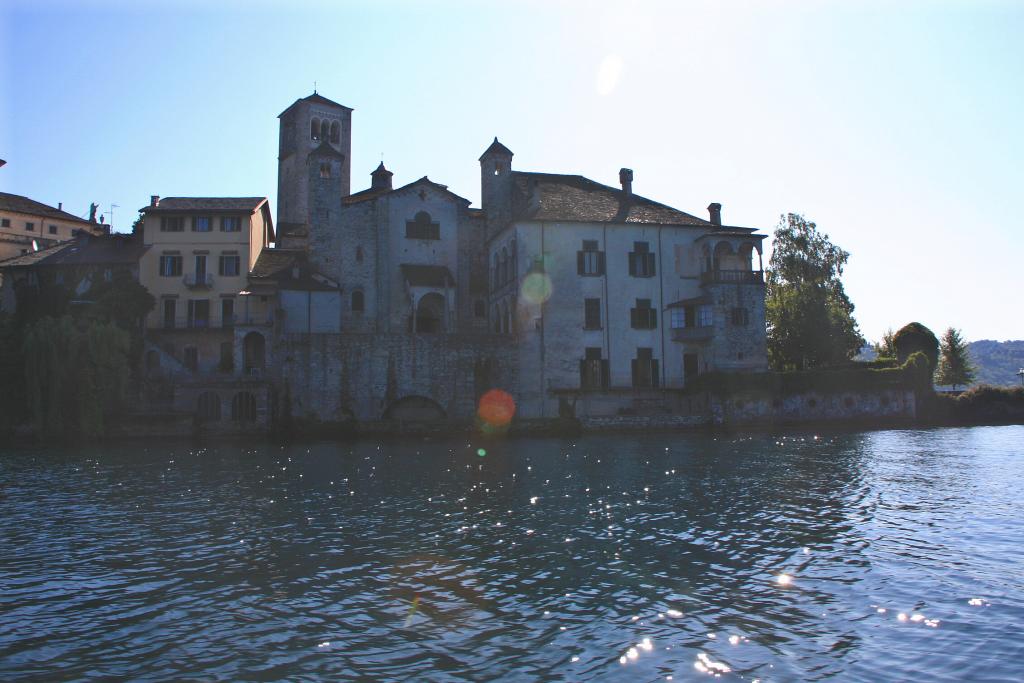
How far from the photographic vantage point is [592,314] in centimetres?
4491

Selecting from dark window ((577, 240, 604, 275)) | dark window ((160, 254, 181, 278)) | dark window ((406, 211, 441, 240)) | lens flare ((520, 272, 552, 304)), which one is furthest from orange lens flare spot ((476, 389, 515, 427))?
dark window ((160, 254, 181, 278))

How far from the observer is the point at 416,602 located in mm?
9891

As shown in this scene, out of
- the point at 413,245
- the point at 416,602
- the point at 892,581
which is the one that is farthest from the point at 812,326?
the point at 416,602

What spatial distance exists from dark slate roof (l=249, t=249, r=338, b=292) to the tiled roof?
3663 millimetres

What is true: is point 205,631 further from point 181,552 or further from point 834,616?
point 834,616

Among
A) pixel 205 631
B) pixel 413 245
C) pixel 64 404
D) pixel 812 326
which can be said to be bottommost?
pixel 205 631

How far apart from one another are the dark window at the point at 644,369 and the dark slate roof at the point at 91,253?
31907mm

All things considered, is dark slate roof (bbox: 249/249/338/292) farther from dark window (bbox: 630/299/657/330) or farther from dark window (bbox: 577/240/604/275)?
dark window (bbox: 630/299/657/330)

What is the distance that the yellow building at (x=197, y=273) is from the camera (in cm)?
4700

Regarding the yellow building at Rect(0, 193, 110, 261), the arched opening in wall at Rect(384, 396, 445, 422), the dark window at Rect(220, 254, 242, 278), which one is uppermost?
the yellow building at Rect(0, 193, 110, 261)

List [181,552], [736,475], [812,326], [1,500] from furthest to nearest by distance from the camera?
[812,326] → [736,475] → [1,500] → [181,552]

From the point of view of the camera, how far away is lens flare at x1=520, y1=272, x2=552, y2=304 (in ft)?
144

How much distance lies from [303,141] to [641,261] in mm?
32915

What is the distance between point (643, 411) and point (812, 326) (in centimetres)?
1729
